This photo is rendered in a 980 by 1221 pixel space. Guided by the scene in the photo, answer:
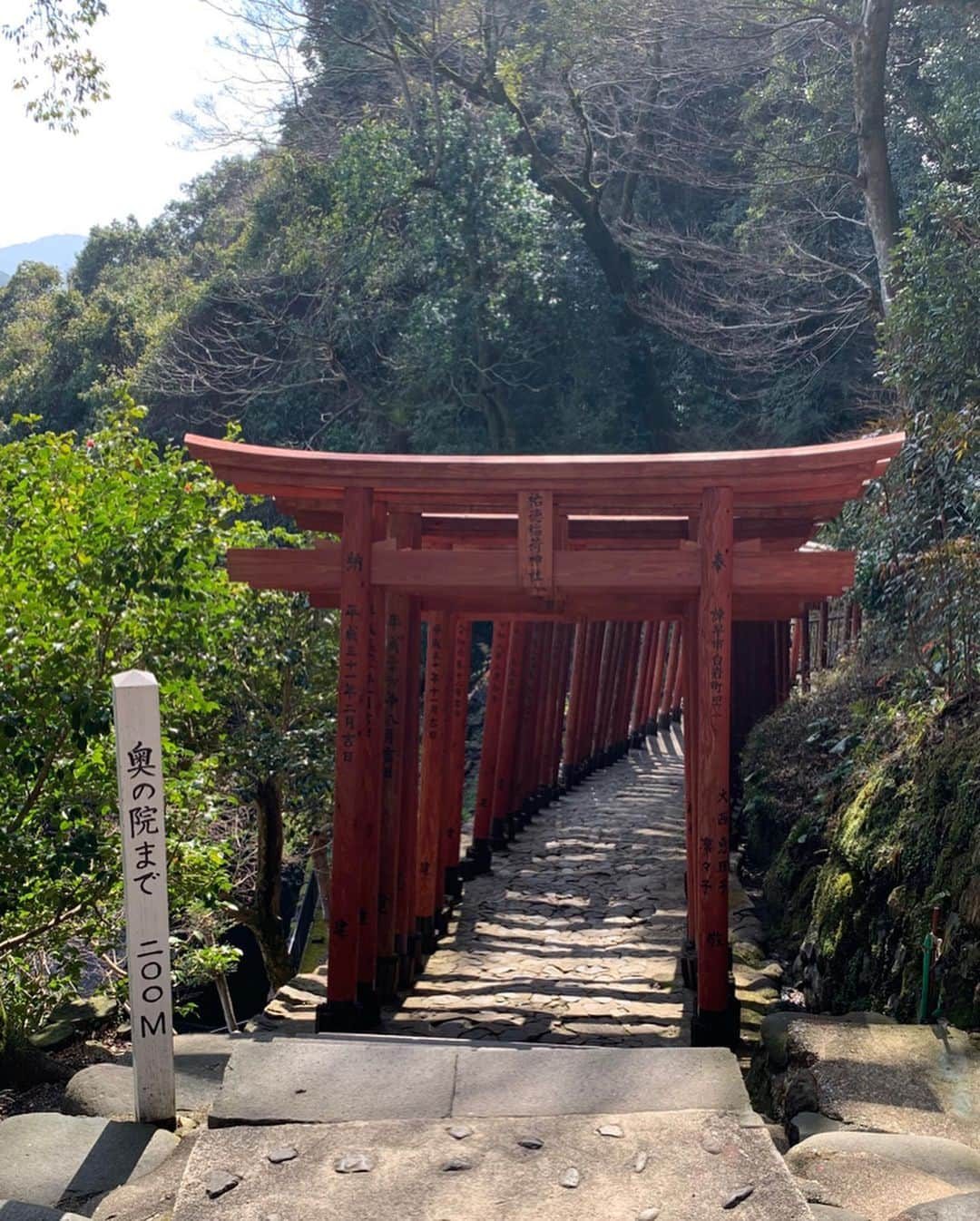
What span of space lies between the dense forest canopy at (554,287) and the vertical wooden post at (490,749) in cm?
173

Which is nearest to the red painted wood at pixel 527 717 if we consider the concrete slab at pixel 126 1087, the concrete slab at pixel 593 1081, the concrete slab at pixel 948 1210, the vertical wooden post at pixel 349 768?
the vertical wooden post at pixel 349 768

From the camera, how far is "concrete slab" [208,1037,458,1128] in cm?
438

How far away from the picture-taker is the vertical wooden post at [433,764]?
9.84 meters

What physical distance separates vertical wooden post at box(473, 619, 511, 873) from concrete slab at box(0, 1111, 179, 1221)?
842 centimetres

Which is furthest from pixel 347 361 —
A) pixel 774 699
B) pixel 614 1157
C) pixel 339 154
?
pixel 614 1157

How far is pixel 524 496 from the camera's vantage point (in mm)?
6902

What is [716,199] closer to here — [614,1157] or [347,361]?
[347,361]

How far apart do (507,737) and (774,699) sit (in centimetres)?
416

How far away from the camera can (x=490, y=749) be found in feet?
44.5

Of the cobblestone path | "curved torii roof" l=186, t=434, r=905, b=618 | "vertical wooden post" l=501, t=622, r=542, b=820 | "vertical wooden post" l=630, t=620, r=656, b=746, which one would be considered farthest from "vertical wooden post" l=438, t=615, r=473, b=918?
Result: "vertical wooden post" l=630, t=620, r=656, b=746

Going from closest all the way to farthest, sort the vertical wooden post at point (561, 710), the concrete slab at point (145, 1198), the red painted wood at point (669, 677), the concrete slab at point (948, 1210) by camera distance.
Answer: the concrete slab at point (948, 1210) < the concrete slab at point (145, 1198) < the vertical wooden post at point (561, 710) < the red painted wood at point (669, 677)

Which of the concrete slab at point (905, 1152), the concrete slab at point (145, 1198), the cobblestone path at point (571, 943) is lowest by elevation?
the cobblestone path at point (571, 943)

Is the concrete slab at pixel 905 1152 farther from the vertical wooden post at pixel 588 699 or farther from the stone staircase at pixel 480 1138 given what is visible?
the vertical wooden post at pixel 588 699

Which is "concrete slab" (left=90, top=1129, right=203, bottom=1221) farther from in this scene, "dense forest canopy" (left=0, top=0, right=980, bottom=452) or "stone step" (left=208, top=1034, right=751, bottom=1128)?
"dense forest canopy" (left=0, top=0, right=980, bottom=452)
